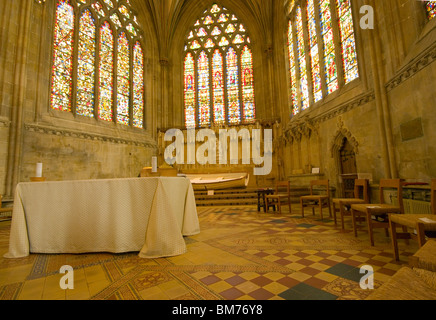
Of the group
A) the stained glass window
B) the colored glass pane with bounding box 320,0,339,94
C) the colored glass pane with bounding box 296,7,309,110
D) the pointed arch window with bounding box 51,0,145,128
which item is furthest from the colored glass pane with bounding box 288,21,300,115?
the pointed arch window with bounding box 51,0,145,128

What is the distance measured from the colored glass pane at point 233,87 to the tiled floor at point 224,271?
33.4 feet

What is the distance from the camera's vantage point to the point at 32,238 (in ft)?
8.96

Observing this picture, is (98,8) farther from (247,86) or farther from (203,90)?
(247,86)

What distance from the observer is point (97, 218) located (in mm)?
2594

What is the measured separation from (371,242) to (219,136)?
31.2 feet

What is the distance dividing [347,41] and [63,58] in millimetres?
10723

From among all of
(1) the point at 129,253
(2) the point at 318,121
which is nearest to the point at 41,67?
(1) the point at 129,253

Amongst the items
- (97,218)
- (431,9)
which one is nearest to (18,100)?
(97,218)

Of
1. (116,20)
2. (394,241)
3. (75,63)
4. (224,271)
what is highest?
(116,20)

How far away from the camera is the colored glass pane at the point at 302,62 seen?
31.1ft

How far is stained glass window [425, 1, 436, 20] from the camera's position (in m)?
4.50

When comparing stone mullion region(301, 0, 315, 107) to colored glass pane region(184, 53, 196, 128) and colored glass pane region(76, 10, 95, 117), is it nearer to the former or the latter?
colored glass pane region(184, 53, 196, 128)

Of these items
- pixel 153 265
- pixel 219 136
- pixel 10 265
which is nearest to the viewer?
pixel 153 265

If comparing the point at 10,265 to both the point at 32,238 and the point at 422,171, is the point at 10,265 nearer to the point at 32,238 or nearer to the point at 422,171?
the point at 32,238
